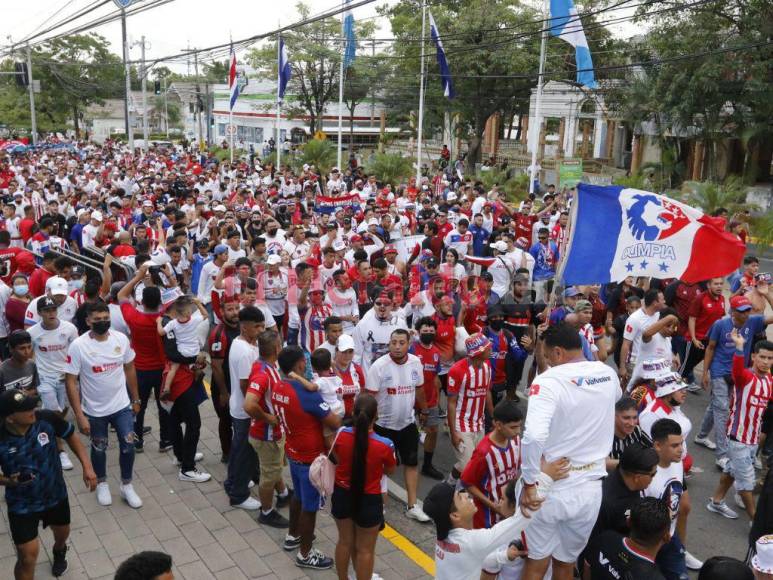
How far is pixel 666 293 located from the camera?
31.1 ft

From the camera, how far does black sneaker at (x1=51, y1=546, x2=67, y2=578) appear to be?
538 centimetres

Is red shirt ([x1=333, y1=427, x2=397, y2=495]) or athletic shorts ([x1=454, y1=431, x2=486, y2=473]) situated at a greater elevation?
red shirt ([x1=333, y1=427, x2=397, y2=495])

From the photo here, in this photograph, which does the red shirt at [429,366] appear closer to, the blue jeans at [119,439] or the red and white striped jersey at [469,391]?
the red and white striped jersey at [469,391]

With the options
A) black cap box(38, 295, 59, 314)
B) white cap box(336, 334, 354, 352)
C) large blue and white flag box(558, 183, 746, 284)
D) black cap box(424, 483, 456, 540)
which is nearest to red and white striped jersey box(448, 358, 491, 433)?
white cap box(336, 334, 354, 352)

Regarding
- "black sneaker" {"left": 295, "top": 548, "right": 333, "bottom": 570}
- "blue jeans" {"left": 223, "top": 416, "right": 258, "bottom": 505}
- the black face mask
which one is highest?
the black face mask

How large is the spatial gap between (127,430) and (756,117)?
78.4 feet

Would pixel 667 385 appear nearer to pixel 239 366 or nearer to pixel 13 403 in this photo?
pixel 239 366

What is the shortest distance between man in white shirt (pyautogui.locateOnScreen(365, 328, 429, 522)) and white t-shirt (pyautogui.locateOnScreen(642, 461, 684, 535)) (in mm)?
2169

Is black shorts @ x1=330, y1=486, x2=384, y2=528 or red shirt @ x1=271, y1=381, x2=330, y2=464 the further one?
red shirt @ x1=271, y1=381, x2=330, y2=464

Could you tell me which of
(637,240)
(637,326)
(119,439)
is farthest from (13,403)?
(637,326)

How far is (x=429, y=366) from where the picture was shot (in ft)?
23.3

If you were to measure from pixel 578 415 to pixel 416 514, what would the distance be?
254cm

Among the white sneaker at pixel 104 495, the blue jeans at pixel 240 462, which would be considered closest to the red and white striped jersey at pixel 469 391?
the blue jeans at pixel 240 462

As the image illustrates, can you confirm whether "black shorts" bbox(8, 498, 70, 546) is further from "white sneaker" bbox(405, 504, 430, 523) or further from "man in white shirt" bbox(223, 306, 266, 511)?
"white sneaker" bbox(405, 504, 430, 523)
